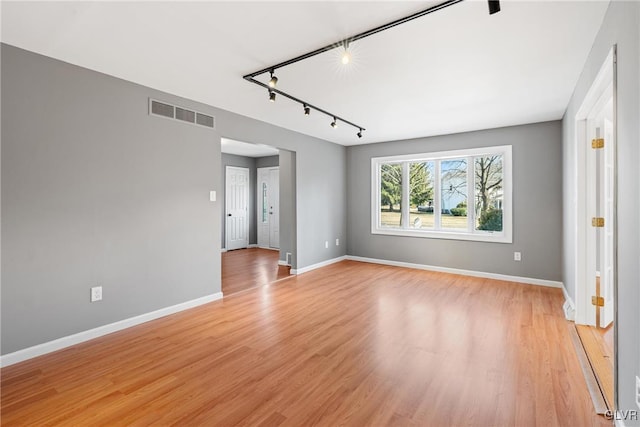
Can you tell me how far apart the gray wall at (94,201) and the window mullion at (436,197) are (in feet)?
12.1

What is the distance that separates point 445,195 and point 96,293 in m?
5.34

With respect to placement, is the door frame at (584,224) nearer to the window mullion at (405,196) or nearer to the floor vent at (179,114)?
the window mullion at (405,196)

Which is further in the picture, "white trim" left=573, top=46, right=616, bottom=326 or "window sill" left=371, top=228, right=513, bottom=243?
"window sill" left=371, top=228, right=513, bottom=243

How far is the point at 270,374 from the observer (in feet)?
7.50

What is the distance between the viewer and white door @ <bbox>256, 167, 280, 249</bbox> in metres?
8.41

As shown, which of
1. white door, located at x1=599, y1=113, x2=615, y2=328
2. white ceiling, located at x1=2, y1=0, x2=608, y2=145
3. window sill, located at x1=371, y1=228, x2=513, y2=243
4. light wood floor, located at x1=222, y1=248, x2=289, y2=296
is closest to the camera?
white ceiling, located at x1=2, y1=0, x2=608, y2=145

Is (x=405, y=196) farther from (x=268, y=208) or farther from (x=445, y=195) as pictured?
(x=268, y=208)

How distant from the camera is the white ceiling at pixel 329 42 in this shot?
1998 mm

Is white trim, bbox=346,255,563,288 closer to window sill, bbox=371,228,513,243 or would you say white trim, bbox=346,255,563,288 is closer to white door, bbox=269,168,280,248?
window sill, bbox=371,228,513,243

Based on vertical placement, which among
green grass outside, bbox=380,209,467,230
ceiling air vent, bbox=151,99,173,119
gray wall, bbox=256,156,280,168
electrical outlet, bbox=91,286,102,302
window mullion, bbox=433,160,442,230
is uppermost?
gray wall, bbox=256,156,280,168

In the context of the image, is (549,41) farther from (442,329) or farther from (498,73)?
(442,329)

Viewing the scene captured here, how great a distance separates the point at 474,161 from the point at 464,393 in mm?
4281

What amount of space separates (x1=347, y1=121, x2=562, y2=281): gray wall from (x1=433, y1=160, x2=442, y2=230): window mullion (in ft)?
0.95

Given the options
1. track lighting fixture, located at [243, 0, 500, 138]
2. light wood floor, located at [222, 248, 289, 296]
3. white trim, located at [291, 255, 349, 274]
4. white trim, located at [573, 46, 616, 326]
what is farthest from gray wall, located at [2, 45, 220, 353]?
white trim, located at [573, 46, 616, 326]
